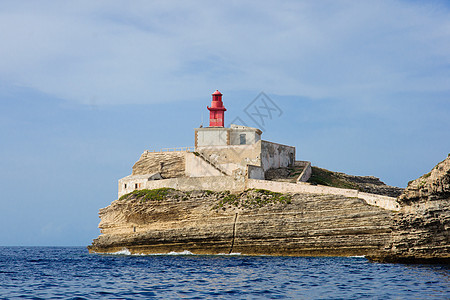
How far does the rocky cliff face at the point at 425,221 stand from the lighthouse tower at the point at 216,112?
30589mm

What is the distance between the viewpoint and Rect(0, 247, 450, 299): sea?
858 inches

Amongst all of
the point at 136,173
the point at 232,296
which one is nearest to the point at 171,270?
the point at 232,296

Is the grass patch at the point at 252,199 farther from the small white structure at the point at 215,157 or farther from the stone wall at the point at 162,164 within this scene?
the stone wall at the point at 162,164

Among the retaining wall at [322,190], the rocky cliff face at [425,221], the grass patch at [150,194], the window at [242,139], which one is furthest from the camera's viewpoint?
the window at [242,139]

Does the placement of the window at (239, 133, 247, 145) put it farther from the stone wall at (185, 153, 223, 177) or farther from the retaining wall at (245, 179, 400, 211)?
the retaining wall at (245, 179, 400, 211)

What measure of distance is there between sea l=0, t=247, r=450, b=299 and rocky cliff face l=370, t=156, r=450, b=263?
0.73m

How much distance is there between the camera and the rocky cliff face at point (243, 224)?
38.9 meters

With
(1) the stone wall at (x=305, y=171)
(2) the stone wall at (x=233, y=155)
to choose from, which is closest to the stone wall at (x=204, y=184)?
(2) the stone wall at (x=233, y=155)

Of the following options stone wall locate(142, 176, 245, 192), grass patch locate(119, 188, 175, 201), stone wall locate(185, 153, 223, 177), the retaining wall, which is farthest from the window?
grass patch locate(119, 188, 175, 201)

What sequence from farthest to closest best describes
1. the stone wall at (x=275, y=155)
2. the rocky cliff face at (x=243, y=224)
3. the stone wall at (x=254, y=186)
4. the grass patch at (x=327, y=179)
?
1. the grass patch at (x=327, y=179)
2. the stone wall at (x=275, y=155)
3. the stone wall at (x=254, y=186)
4. the rocky cliff face at (x=243, y=224)

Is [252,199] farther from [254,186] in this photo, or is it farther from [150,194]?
[150,194]

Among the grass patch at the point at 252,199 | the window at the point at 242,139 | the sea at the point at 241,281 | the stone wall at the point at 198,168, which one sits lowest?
the sea at the point at 241,281

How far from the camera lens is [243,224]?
4353 centimetres

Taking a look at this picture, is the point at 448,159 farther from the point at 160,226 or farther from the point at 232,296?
the point at 160,226
